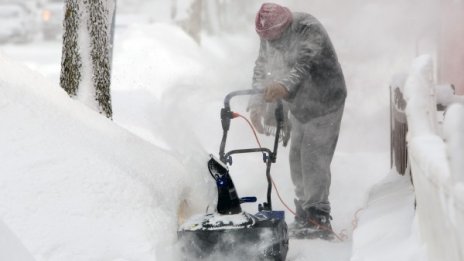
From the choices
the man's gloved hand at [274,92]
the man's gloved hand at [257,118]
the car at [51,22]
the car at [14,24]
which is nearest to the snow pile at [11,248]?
the man's gloved hand at [274,92]

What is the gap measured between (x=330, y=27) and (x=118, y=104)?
5169mm

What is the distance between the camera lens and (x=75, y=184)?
190 inches

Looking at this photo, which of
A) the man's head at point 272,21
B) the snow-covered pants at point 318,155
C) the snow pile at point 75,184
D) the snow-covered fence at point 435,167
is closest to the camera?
the snow-covered fence at point 435,167

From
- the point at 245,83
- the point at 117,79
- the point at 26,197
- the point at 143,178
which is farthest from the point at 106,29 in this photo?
the point at 117,79

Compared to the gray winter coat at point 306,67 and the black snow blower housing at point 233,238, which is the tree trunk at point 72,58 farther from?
the black snow blower housing at point 233,238

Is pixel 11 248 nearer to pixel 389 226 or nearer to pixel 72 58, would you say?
pixel 389 226

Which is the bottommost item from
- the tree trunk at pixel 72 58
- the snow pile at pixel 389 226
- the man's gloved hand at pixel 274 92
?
the snow pile at pixel 389 226

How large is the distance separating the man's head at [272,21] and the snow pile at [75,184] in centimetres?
140

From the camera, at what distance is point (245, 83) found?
13609mm

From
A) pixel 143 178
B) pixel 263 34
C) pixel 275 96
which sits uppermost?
pixel 263 34

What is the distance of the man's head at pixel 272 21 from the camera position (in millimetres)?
6441

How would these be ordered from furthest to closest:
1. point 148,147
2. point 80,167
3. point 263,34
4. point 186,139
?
point 186,139
point 263,34
point 148,147
point 80,167

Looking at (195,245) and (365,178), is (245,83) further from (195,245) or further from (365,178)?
(195,245)

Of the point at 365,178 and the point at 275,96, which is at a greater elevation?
the point at 275,96
